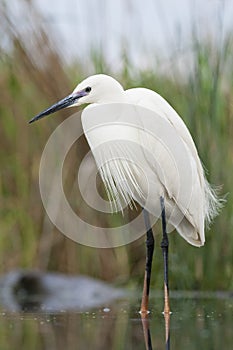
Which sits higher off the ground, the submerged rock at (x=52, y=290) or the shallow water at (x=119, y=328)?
the shallow water at (x=119, y=328)

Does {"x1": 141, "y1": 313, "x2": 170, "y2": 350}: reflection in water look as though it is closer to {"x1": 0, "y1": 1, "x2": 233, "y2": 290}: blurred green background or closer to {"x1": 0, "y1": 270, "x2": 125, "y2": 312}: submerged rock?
{"x1": 0, "y1": 270, "x2": 125, "y2": 312}: submerged rock

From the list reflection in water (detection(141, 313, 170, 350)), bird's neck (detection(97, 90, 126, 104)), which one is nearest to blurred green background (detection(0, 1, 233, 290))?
bird's neck (detection(97, 90, 126, 104))

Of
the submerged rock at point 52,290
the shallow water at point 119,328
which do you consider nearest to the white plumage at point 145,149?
the shallow water at point 119,328

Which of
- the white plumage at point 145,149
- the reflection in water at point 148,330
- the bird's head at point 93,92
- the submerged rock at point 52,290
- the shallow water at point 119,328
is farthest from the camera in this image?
the submerged rock at point 52,290

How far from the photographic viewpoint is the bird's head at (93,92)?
513 cm

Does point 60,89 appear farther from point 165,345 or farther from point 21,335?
point 165,345

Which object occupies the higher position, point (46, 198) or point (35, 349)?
point (35, 349)

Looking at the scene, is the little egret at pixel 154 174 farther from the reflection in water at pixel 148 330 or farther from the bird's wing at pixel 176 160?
the reflection in water at pixel 148 330

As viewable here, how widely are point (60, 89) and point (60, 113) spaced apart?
16 cm

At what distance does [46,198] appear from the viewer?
6594mm

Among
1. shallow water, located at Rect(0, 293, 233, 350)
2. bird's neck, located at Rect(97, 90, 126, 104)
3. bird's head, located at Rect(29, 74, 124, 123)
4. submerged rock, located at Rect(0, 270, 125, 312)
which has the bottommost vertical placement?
submerged rock, located at Rect(0, 270, 125, 312)

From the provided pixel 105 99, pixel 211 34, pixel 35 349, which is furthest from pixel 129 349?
pixel 211 34

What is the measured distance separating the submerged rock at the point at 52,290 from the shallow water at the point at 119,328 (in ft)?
1.77

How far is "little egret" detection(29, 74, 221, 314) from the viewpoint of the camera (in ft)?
17.0
